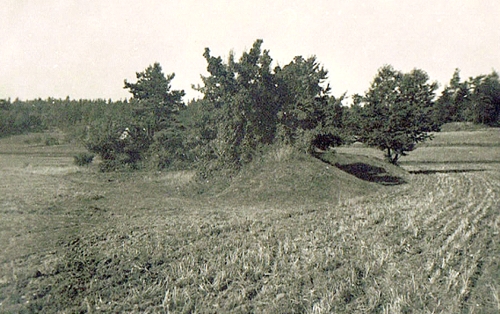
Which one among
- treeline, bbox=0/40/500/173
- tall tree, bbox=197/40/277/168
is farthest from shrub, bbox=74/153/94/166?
tall tree, bbox=197/40/277/168

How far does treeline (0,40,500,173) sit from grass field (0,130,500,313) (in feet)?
17.9

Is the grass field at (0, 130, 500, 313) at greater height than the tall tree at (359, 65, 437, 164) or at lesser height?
lesser

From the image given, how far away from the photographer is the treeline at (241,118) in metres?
20.7

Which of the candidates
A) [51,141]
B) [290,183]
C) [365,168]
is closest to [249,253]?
[290,183]

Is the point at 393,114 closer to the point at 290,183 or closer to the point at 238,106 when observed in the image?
the point at 238,106

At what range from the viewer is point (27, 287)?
19.2ft

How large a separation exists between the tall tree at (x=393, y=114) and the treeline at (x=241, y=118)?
85mm

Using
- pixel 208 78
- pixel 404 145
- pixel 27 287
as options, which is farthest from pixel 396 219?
pixel 404 145

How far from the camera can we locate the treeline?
68.0 ft

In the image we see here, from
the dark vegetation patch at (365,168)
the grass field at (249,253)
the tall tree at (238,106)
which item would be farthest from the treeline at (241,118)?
the grass field at (249,253)

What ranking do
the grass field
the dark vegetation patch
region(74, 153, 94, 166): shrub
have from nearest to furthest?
the grass field
the dark vegetation patch
region(74, 153, 94, 166): shrub

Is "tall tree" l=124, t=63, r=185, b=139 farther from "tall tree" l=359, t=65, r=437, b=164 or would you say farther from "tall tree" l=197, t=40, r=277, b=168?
"tall tree" l=359, t=65, r=437, b=164

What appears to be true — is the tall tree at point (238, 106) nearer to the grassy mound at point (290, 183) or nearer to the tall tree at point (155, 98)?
the grassy mound at point (290, 183)

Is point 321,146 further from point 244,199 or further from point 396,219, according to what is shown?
point 396,219
